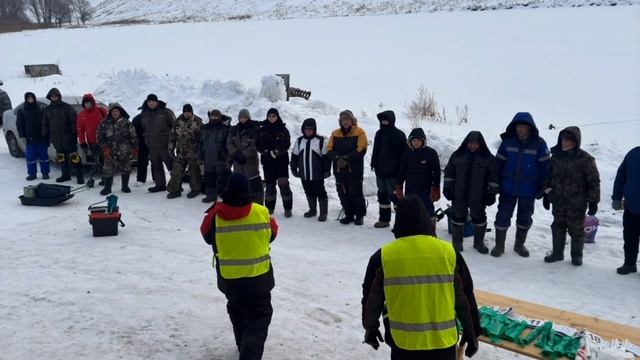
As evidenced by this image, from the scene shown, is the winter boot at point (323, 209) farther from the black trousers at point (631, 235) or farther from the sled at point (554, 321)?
the black trousers at point (631, 235)

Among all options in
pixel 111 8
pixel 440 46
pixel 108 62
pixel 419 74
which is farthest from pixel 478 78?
pixel 111 8

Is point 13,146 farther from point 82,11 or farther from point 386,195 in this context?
point 82,11

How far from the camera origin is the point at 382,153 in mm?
9000

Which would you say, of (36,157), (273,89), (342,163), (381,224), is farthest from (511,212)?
(36,157)

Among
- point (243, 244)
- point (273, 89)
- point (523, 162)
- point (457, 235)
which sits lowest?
point (457, 235)

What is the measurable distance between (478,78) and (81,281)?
18.5m

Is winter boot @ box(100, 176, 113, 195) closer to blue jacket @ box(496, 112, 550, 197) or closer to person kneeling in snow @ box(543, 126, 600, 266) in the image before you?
blue jacket @ box(496, 112, 550, 197)

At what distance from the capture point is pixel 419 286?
3391 mm

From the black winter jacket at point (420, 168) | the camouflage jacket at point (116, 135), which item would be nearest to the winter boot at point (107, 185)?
the camouflage jacket at point (116, 135)

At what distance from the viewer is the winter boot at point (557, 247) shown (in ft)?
25.4

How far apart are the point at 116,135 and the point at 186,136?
1378mm

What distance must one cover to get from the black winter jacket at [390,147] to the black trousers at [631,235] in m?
3.19

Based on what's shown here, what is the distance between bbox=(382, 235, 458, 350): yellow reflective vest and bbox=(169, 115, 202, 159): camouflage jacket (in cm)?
774

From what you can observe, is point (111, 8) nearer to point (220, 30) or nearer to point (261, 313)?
point (220, 30)
